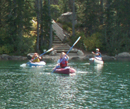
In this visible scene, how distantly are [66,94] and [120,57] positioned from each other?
3636 cm

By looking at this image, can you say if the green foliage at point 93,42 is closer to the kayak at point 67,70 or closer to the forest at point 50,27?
the forest at point 50,27

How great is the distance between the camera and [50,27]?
54.0 m

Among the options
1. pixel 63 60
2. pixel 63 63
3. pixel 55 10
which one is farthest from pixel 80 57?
pixel 63 60

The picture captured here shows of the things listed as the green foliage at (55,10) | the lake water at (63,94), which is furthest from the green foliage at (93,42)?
the lake water at (63,94)

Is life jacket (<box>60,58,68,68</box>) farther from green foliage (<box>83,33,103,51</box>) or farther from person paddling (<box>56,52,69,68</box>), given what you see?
green foliage (<box>83,33,103,51</box>)

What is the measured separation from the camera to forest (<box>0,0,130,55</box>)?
164 ft

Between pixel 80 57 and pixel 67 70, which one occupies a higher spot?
pixel 67 70

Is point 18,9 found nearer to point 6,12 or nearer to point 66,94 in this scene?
point 6,12

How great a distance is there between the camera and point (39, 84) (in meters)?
20.5

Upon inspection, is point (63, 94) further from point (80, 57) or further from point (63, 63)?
point (80, 57)

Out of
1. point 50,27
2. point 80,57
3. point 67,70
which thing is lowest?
point 80,57

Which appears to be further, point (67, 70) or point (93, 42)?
point (93, 42)

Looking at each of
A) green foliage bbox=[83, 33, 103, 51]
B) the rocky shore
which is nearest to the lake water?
the rocky shore

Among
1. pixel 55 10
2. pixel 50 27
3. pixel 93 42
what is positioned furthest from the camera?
pixel 55 10
